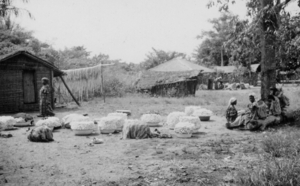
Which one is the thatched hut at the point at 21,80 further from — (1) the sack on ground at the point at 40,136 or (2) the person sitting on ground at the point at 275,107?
(2) the person sitting on ground at the point at 275,107

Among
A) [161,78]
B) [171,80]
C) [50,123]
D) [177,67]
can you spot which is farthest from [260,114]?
[177,67]

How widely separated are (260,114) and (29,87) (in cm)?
1268

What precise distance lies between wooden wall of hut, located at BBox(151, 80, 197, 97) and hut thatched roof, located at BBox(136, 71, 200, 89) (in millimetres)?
307

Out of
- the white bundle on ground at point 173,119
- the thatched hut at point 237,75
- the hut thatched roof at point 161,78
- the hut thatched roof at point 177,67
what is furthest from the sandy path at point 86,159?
the thatched hut at point 237,75

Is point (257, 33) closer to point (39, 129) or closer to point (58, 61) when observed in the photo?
point (39, 129)

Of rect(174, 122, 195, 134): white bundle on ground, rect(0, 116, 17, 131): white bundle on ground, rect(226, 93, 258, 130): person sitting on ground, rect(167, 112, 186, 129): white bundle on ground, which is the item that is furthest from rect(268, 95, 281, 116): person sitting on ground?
rect(0, 116, 17, 131): white bundle on ground

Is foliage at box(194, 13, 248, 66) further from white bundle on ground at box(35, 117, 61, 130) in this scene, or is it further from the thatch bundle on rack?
white bundle on ground at box(35, 117, 61, 130)

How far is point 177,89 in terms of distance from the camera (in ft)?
78.7

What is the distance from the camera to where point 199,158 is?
5.96m

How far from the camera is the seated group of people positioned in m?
9.22

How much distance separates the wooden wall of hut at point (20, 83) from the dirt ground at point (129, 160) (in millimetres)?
7583

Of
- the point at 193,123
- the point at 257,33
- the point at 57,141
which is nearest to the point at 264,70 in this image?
the point at 257,33

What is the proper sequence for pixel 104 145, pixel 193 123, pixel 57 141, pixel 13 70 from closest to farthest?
pixel 104 145
pixel 57 141
pixel 193 123
pixel 13 70

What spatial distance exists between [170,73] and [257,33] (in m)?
14.0
